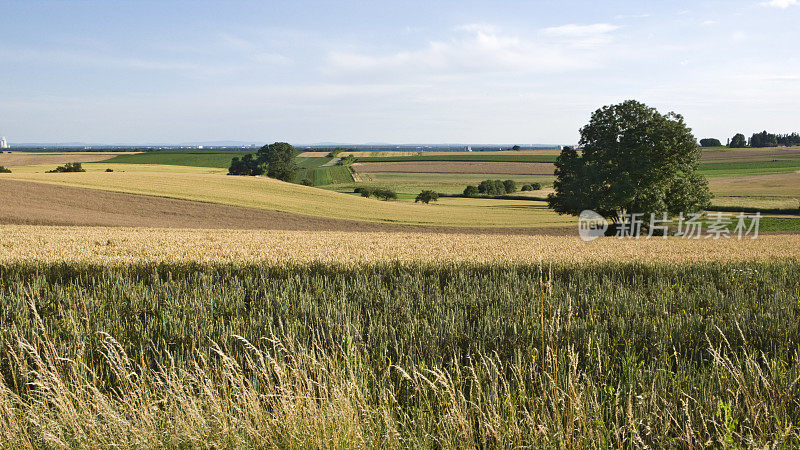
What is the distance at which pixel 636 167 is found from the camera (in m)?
35.7

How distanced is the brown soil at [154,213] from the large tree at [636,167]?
6.13 metres

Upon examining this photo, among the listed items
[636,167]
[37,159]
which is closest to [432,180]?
[636,167]

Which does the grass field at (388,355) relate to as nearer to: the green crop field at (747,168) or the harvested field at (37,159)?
the green crop field at (747,168)

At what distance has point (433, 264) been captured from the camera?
40.0 feet

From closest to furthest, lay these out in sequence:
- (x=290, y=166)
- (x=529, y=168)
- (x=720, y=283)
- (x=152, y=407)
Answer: (x=152, y=407) → (x=720, y=283) → (x=290, y=166) → (x=529, y=168)

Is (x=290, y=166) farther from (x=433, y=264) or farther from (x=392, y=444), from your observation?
(x=392, y=444)

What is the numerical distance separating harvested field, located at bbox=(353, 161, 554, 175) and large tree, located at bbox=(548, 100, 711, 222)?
87.8m

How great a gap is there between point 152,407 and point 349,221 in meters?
41.6

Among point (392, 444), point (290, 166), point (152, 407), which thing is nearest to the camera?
point (392, 444)

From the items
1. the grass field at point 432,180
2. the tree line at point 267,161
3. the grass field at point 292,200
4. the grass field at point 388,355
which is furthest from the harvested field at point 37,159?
the grass field at point 388,355

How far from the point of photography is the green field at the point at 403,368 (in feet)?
11.6

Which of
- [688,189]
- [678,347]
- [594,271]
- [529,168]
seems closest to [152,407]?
[678,347]

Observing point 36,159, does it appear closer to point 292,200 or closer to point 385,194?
point 385,194

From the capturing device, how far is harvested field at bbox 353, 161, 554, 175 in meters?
131
